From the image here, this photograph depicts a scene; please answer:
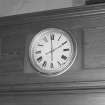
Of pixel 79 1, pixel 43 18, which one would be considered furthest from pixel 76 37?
pixel 79 1

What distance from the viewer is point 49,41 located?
168cm

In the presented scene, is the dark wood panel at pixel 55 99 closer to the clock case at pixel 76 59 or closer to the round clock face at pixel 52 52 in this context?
the clock case at pixel 76 59

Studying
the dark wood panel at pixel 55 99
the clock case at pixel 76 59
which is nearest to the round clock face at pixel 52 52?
the clock case at pixel 76 59

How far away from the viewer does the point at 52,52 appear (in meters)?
1.65

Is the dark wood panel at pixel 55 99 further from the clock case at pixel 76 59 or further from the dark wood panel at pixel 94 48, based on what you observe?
the dark wood panel at pixel 94 48

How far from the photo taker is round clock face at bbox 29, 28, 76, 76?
162 cm

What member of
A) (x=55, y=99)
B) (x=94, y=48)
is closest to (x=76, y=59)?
(x=94, y=48)

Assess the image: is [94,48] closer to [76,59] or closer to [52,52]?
[76,59]

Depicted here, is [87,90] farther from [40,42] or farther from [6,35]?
[6,35]

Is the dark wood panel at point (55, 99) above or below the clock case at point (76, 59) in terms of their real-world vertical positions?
below

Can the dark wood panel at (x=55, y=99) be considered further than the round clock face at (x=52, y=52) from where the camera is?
No

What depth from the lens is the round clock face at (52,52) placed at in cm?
162

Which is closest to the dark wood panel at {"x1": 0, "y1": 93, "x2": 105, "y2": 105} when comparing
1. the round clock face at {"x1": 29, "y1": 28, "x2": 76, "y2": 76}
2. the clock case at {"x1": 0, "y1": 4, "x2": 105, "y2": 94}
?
the clock case at {"x1": 0, "y1": 4, "x2": 105, "y2": 94}

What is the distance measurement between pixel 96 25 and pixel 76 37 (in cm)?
13
